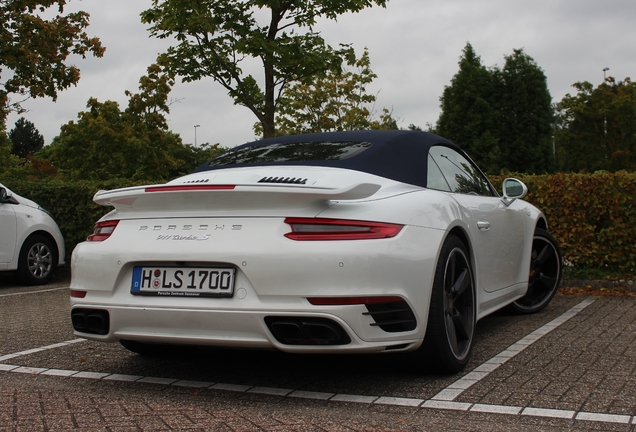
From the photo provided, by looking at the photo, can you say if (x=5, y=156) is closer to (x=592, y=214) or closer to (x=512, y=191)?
(x=592, y=214)

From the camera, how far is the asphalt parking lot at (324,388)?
324 cm

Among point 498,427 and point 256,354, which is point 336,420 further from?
point 256,354

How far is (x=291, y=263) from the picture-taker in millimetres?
3424

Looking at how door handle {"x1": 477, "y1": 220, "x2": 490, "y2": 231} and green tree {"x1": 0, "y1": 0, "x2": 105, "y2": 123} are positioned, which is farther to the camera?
green tree {"x1": 0, "y1": 0, "x2": 105, "y2": 123}

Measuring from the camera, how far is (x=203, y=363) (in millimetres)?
4590

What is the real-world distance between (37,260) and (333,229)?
26.2ft

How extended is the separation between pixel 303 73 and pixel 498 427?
1110cm

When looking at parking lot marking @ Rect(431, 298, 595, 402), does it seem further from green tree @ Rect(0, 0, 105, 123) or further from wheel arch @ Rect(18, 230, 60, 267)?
green tree @ Rect(0, 0, 105, 123)

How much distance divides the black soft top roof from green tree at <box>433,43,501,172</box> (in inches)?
2159

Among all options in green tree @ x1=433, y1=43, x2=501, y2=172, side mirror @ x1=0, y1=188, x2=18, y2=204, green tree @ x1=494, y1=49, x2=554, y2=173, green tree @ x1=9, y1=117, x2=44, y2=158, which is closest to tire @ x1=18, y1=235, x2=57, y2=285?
side mirror @ x1=0, y1=188, x2=18, y2=204

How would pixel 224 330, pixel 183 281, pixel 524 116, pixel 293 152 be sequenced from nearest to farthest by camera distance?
pixel 224 330 → pixel 183 281 → pixel 293 152 → pixel 524 116

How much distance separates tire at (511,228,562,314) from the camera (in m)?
6.54

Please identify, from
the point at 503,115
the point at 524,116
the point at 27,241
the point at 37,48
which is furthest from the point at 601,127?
the point at 27,241

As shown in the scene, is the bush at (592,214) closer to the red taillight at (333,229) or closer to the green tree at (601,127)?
Result: the red taillight at (333,229)
